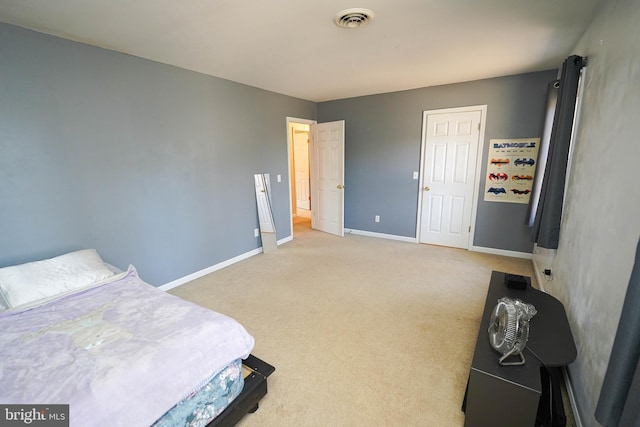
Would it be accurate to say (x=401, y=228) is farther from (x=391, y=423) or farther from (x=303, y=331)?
(x=391, y=423)

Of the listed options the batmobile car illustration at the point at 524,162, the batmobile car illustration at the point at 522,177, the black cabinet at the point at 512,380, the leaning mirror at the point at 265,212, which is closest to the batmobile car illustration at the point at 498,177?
the batmobile car illustration at the point at 522,177

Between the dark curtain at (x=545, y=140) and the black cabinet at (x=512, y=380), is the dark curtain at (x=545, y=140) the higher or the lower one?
the higher one

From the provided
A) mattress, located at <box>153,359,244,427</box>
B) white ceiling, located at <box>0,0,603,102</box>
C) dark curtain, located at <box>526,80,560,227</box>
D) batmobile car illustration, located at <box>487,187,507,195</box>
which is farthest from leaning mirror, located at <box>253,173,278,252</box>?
dark curtain, located at <box>526,80,560,227</box>

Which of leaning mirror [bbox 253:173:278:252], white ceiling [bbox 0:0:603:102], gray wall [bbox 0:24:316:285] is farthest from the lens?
leaning mirror [bbox 253:173:278:252]

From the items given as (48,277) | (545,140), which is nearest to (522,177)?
(545,140)

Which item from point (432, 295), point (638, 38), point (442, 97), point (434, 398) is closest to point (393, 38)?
point (638, 38)

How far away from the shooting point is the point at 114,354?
125cm

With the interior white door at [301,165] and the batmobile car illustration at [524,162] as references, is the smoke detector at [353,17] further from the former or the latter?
the interior white door at [301,165]

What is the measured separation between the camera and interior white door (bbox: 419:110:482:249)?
3.93 m

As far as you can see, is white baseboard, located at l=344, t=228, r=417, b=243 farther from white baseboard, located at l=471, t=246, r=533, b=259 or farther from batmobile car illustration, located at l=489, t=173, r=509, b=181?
batmobile car illustration, located at l=489, t=173, r=509, b=181

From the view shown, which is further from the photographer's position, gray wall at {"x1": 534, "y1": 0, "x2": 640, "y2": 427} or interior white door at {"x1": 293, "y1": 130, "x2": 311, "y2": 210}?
interior white door at {"x1": 293, "y1": 130, "x2": 311, "y2": 210}

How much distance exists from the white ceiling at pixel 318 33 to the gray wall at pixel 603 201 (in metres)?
0.52

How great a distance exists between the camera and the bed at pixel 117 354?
109 centimetres
